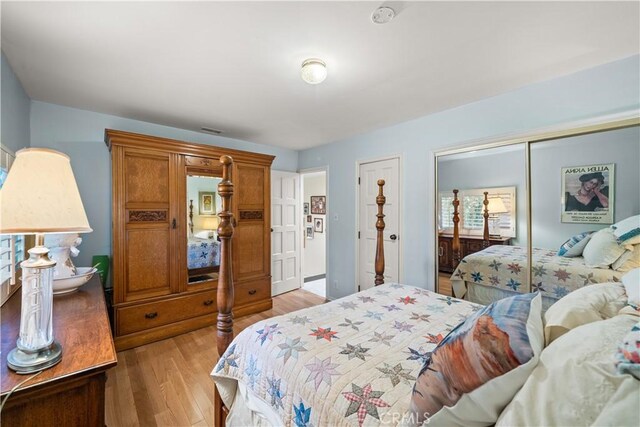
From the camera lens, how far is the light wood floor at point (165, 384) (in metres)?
1.77

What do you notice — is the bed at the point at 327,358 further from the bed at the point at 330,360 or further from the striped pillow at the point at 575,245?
the striped pillow at the point at 575,245

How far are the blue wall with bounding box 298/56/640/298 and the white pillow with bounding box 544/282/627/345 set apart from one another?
1.64 m

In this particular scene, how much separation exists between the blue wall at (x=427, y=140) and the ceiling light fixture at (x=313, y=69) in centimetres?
164

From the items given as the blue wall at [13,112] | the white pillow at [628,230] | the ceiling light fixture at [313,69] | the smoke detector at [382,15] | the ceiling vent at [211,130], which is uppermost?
the ceiling vent at [211,130]

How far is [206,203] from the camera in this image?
10.4ft

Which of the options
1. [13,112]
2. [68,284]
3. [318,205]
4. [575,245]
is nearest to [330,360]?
[68,284]

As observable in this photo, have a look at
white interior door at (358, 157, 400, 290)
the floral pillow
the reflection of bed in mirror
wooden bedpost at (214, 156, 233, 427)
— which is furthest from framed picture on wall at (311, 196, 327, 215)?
the floral pillow

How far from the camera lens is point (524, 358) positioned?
0.73 m

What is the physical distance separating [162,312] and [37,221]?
7.54 ft

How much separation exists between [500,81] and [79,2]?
2861 mm

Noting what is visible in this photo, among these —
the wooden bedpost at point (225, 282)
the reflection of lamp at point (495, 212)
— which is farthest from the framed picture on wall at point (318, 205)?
the wooden bedpost at point (225, 282)

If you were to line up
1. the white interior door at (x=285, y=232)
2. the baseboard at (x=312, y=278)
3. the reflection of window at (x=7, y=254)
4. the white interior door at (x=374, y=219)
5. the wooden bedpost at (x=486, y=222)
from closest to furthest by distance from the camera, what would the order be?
the reflection of window at (x=7, y=254)
the wooden bedpost at (x=486, y=222)
the white interior door at (x=374, y=219)
the white interior door at (x=285, y=232)
the baseboard at (x=312, y=278)

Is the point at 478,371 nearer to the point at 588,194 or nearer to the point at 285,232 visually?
the point at 588,194

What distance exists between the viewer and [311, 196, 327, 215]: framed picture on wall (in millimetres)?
5660
